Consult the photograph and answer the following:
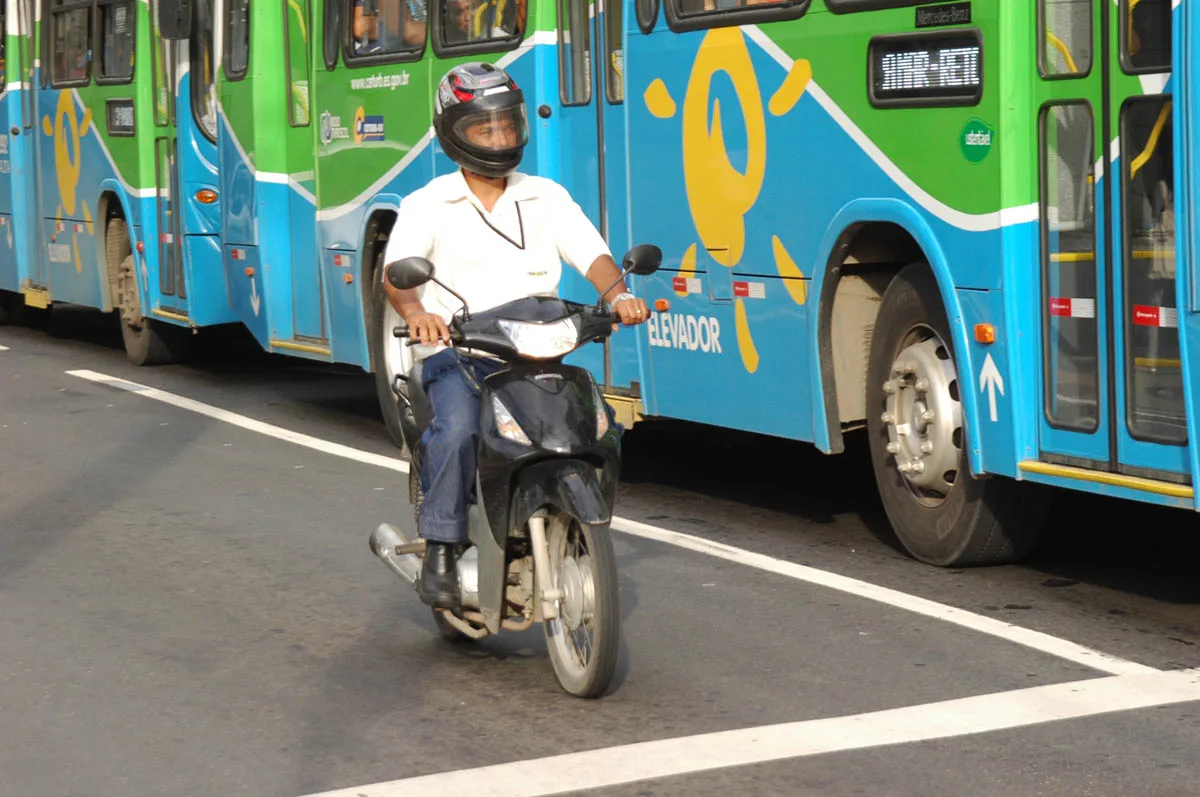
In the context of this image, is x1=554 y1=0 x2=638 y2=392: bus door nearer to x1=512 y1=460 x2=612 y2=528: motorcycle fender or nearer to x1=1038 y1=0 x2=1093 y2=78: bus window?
x1=1038 y1=0 x2=1093 y2=78: bus window

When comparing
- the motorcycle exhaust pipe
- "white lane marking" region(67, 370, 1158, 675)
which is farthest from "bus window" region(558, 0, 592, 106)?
the motorcycle exhaust pipe

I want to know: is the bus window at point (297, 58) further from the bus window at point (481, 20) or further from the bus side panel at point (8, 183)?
the bus side panel at point (8, 183)

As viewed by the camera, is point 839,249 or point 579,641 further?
point 839,249

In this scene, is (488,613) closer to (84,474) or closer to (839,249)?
(839,249)

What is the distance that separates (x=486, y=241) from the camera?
6.53m

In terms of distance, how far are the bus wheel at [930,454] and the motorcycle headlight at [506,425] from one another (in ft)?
7.17

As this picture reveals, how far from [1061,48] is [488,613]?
2.70 meters

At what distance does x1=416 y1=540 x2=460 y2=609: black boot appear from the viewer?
21.5ft

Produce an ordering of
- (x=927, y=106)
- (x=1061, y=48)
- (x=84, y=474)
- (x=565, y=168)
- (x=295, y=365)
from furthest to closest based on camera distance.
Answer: (x=295, y=365) < (x=84, y=474) < (x=565, y=168) < (x=927, y=106) < (x=1061, y=48)

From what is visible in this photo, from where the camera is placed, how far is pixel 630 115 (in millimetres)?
9695

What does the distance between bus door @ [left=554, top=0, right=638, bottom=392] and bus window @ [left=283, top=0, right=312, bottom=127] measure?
3.26 meters

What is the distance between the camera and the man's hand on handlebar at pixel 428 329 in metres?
6.10

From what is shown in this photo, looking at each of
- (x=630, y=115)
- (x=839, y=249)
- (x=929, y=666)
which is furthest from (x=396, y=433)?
(x=929, y=666)

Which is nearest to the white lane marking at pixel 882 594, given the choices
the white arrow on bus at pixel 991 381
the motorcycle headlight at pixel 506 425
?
the white arrow on bus at pixel 991 381
